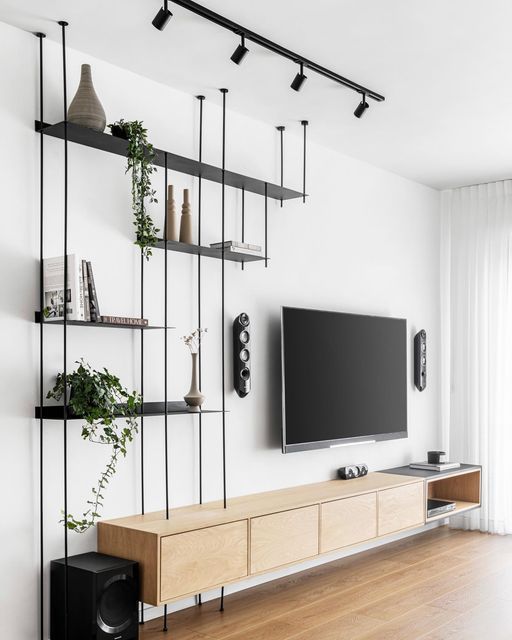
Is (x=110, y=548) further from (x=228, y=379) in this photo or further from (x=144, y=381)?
(x=228, y=379)

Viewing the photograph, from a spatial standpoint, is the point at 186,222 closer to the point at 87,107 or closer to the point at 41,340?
the point at 87,107

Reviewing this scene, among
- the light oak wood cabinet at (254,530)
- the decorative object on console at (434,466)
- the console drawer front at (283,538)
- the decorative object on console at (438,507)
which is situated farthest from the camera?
the decorative object on console at (434,466)

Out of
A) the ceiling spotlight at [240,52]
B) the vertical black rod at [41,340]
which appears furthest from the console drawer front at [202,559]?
the ceiling spotlight at [240,52]

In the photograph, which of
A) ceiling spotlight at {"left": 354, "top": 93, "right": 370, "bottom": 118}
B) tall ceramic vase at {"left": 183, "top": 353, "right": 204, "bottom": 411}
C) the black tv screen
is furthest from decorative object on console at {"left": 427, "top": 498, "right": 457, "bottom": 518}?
ceiling spotlight at {"left": 354, "top": 93, "right": 370, "bottom": 118}

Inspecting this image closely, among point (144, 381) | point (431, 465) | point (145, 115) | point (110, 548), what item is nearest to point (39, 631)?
point (110, 548)

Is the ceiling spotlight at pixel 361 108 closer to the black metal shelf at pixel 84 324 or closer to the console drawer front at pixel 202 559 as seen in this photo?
the black metal shelf at pixel 84 324

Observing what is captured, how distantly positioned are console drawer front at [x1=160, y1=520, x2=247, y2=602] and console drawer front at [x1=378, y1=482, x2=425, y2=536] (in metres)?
1.30

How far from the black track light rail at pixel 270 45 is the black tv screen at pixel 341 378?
1.29 meters

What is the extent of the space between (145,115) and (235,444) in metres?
1.82

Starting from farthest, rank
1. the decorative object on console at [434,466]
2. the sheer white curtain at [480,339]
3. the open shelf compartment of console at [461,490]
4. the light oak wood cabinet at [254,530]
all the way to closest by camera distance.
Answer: the sheer white curtain at [480,339], the open shelf compartment of console at [461,490], the decorative object on console at [434,466], the light oak wood cabinet at [254,530]

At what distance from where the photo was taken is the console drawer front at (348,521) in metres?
4.06

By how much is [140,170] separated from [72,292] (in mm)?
795

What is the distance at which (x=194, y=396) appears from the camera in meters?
3.66

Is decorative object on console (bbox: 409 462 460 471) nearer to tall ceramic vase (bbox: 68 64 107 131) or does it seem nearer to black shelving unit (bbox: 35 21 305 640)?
black shelving unit (bbox: 35 21 305 640)
